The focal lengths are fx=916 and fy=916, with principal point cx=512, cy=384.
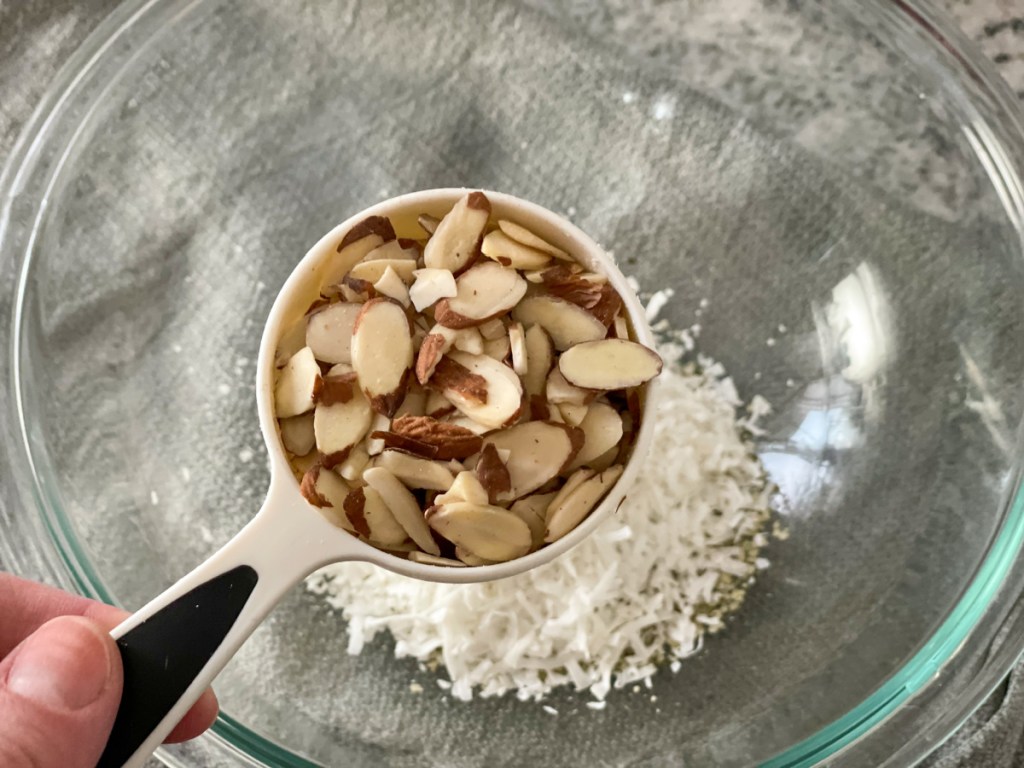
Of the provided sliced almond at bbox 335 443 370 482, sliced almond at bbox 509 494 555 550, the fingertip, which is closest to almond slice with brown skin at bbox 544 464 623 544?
sliced almond at bbox 509 494 555 550

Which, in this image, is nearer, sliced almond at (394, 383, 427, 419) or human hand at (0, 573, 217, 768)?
human hand at (0, 573, 217, 768)

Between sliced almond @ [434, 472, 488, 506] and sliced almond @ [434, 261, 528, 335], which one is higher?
Result: sliced almond @ [434, 261, 528, 335]

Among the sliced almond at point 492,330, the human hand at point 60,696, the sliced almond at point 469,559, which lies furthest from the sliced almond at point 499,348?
the human hand at point 60,696

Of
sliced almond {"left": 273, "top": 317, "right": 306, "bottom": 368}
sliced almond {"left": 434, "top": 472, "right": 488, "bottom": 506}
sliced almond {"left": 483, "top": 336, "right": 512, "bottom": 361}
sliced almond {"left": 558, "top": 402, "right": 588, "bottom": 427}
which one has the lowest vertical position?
sliced almond {"left": 434, "top": 472, "right": 488, "bottom": 506}

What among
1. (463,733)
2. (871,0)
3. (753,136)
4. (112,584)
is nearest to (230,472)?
(112,584)

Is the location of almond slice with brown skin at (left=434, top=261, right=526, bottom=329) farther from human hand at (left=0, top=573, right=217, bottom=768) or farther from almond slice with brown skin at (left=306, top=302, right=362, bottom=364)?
human hand at (left=0, top=573, right=217, bottom=768)

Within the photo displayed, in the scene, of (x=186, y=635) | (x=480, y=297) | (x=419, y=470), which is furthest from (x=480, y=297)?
(x=186, y=635)

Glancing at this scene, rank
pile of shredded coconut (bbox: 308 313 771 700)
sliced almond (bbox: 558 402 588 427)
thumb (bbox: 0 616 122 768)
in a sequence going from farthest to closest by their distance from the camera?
pile of shredded coconut (bbox: 308 313 771 700) < sliced almond (bbox: 558 402 588 427) < thumb (bbox: 0 616 122 768)
